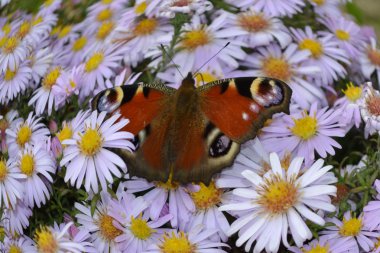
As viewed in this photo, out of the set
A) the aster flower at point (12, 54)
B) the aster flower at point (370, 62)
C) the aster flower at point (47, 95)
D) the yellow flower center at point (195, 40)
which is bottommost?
the aster flower at point (370, 62)

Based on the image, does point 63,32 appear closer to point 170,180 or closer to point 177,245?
point 170,180

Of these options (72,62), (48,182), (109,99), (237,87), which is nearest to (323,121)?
(237,87)

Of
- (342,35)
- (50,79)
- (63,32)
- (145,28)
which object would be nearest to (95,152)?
(50,79)

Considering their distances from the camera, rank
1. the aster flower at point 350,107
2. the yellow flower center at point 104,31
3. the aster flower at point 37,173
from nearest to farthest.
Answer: the aster flower at point 37,173, the aster flower at point 350,107, the yellow flower center at point 104,31

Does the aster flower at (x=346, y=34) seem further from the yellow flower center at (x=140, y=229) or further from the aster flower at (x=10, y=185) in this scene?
the aster flower at (x=10, y=185)

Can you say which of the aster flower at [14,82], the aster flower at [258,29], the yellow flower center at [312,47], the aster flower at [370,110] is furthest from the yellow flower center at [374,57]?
the aster flower at [14,82]

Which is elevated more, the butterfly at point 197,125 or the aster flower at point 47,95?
the butterfly at point 197,125
